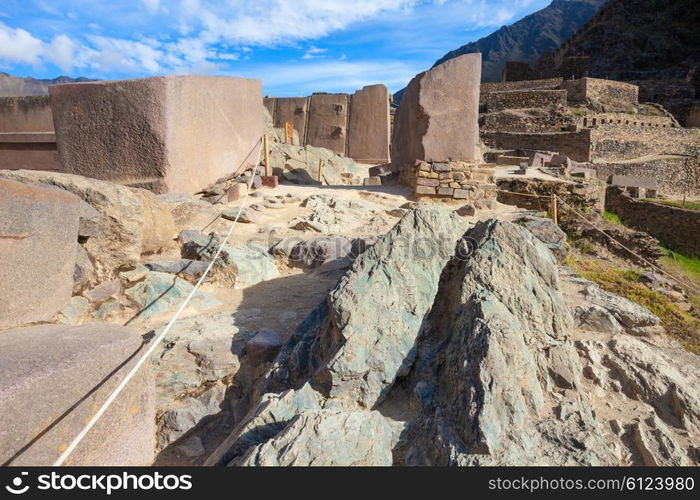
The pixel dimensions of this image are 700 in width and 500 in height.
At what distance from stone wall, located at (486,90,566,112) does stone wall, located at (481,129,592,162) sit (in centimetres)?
316

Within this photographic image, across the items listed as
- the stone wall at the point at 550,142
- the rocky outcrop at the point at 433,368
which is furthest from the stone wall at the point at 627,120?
the rocky outcrop at the point at 433,368

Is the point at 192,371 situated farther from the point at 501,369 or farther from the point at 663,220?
the point at 663,220

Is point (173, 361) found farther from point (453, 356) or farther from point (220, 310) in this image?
point (453, 356)

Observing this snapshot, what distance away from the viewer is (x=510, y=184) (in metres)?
10.2

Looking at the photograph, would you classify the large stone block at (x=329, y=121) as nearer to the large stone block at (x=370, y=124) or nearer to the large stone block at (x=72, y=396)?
the large stone block at (x=370, y=124)

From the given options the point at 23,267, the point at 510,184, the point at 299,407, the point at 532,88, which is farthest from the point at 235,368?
the point at 532,88

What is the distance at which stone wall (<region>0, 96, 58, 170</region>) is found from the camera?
6.27 metres

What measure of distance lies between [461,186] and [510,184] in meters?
3.90

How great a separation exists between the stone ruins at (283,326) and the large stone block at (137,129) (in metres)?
0.02

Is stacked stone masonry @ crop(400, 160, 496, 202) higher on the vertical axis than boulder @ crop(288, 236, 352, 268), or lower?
higher

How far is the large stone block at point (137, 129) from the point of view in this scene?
16.3 ft

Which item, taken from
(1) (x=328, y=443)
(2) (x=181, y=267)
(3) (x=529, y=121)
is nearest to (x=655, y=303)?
(1) (x=328, y=443)

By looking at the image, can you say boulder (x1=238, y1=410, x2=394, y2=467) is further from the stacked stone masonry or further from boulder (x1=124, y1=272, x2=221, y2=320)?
the stacked stone masonry

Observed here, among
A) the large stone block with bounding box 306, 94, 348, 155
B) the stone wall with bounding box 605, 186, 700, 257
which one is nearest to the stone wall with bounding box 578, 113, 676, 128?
the stone wall with bounding box 605, 186, 700, 257
